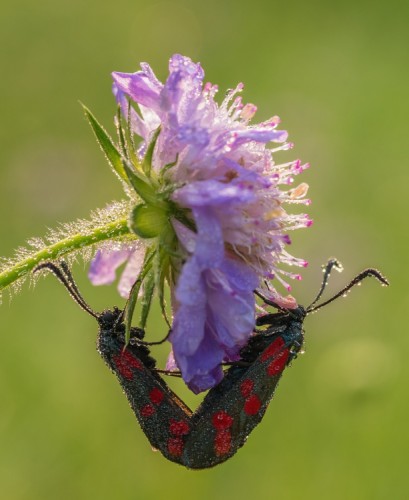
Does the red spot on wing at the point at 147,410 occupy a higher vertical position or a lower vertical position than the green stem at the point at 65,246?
lower

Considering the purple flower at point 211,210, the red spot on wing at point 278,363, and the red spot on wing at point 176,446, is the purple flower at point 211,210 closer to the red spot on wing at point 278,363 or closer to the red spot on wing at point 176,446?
the red spot on wing at point 278,363

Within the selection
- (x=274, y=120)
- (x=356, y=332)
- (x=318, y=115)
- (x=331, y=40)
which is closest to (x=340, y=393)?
(x=356, y=332)

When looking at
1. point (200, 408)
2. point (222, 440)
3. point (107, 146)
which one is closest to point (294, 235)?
point (200, 408)

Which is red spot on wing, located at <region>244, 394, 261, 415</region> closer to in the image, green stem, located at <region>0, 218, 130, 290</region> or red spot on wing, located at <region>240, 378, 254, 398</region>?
red spot on wing, located at <region>240, 378, 254, 398</region>

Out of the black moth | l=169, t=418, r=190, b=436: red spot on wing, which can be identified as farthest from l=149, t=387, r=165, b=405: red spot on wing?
l=169, t=418, r=190, b=436: red spot on wing

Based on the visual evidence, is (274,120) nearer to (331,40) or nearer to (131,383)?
(131,383)

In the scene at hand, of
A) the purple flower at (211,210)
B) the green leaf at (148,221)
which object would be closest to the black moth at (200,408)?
the purple flower at (211,210)

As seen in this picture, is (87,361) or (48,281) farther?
(48,281)

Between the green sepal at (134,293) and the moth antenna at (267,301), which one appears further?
the moth antenna at (267,301)
